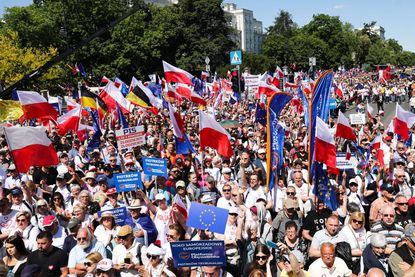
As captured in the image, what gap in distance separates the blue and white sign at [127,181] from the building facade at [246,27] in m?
135

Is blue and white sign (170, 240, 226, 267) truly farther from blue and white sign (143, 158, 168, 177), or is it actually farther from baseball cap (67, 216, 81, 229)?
blue and white sign (143, 158, 168, 177)

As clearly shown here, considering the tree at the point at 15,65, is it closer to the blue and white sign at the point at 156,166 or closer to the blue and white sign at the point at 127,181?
the blue and white sign at the point at 156,166

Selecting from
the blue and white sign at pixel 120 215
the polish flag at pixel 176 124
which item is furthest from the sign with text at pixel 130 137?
the blue and white sign at pixel 120 215

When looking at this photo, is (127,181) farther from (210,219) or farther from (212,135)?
(210,219)

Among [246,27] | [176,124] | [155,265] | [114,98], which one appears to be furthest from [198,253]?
[246,27]

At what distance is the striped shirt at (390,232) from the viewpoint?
18.8ft

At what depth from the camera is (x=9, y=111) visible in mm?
9656

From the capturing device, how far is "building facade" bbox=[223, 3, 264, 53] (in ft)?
474

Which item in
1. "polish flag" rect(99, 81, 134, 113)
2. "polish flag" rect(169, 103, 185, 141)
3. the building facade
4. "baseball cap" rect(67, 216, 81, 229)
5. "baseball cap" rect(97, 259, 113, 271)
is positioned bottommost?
"baseball cap" rect(97, 259, 113, 271)

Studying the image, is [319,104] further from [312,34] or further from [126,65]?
[312,34]

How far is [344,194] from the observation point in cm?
773

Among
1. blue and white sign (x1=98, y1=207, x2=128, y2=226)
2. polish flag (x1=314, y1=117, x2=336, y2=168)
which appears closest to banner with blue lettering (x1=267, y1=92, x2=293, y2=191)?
polish flag (x1=314, y1=117, x2=336, y2=168)

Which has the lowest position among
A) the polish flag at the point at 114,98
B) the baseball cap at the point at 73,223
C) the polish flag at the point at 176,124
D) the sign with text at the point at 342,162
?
the baseball cap at the point at 73,223

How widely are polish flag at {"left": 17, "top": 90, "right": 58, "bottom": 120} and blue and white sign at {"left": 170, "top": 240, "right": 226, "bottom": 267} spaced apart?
22.9ft
